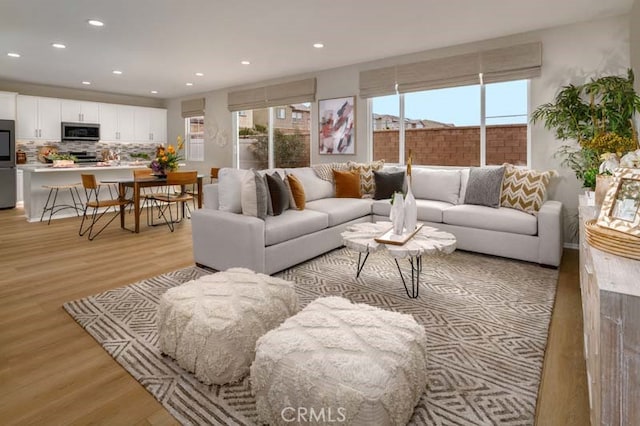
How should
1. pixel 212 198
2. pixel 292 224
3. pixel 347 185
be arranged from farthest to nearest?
pixel 347 185
pixel 212 198
pixel 292 224

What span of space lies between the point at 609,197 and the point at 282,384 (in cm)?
140

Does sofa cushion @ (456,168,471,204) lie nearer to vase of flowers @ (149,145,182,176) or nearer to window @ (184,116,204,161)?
vase of flowers @ (149,145,182,176)

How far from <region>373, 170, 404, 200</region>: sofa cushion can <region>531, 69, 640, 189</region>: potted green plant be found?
164cm

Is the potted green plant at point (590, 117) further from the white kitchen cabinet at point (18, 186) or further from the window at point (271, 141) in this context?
the white kitchen cabinet at point (18, 186)

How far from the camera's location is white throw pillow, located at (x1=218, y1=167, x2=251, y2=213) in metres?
3.46

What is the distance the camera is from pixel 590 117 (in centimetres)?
388

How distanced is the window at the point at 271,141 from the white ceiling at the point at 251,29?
3.66 feet

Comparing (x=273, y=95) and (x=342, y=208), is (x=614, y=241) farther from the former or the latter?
(x=273, y=95)

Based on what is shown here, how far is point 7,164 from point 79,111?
1.76 meters

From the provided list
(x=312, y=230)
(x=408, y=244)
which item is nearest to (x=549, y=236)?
(x=408, y=244)

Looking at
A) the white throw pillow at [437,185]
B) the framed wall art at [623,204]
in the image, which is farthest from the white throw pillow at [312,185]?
the framed wall art at [623,204]

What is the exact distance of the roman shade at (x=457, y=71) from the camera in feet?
14.4

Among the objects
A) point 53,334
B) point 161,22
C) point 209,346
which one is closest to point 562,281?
point 209,346

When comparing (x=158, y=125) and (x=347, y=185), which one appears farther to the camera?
(x=158, y=125)
